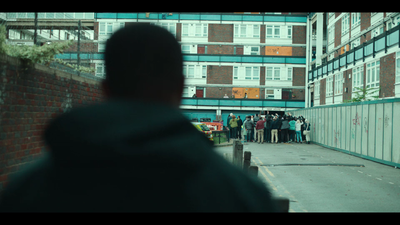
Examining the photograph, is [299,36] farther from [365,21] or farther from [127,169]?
[127,169]

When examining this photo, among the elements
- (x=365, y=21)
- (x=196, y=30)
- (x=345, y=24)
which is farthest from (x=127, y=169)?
(x=196, y=30)

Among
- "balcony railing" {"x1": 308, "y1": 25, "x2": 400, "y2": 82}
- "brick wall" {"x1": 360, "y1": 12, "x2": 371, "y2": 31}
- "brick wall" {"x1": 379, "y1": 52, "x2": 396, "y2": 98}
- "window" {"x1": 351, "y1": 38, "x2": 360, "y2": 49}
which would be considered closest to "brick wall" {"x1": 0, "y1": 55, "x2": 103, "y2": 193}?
"balcony railing" {"x1": 308, "y1": 25, "x2": 400, "y2": 82}

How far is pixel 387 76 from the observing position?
24.6 metres

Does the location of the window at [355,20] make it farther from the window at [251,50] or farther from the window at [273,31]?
the window at [251,50]

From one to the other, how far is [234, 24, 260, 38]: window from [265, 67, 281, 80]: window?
4.67 metres

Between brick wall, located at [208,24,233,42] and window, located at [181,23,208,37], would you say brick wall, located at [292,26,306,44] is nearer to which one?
brick wall, located at [208,24,233,42]

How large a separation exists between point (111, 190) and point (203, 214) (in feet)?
0.95

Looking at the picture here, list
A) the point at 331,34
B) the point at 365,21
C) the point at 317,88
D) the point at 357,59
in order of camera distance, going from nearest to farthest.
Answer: the point at 357,59 < the point at 365,21 < the point at 331,34 < the point at 317,88

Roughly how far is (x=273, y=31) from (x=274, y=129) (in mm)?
23423

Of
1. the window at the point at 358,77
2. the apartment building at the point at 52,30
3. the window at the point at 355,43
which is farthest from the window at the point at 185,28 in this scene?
the apartment building at the point at 52,30

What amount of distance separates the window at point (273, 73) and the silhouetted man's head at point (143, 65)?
151 feet

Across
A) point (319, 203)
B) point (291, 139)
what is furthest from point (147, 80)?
point (291, 139)

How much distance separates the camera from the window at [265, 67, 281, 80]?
46.2m

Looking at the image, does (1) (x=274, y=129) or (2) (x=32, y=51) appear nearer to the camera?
(2) (x=32, y=51)
